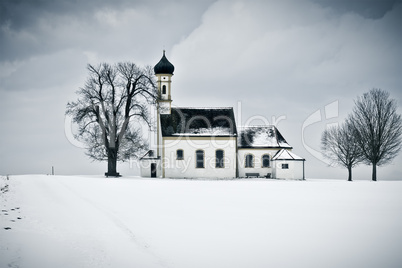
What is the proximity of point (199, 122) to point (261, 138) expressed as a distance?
26.3 feet

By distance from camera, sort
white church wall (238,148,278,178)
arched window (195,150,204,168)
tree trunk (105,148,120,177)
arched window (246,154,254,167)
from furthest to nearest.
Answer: arched window (246,154,254,167) < white church wall (238,148,278,178) < arched window (195,150,204,168) < tree trunk (105,148,120,177)

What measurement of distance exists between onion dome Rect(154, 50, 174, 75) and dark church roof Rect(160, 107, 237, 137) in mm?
4787

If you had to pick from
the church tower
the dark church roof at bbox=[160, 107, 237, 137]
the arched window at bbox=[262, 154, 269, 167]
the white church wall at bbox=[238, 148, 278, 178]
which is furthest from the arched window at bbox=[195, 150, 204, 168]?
the arched window at bbox=[262, 154, 269, 167]

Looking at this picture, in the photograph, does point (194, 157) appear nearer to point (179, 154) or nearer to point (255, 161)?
point (179, 154)

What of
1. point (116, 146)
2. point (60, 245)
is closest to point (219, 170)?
point (116, 146)

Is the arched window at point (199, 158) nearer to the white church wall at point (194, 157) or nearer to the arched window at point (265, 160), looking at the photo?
the white church wall at point (194, 157)

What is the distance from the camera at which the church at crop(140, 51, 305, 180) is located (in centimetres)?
4303

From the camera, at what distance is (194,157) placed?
143ft

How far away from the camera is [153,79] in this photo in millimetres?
39094

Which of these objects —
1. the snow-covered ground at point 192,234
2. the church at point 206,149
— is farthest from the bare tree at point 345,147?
the snow-covered ground at point 192,234

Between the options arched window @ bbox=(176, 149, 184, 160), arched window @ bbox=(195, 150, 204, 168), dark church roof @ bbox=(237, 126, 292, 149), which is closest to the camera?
arched window @ bbox=(176, 149, 184, 160)

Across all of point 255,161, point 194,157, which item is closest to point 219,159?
point 194,157

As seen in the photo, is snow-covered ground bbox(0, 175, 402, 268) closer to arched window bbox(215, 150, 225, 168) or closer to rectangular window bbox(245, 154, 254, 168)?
arched window bbox(215, 150, 225, 168)

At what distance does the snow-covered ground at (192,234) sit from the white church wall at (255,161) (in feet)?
93.7
